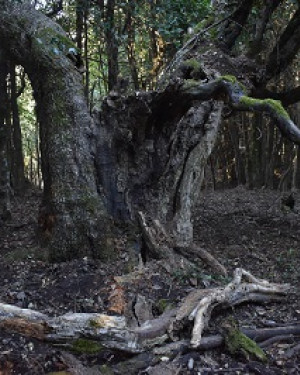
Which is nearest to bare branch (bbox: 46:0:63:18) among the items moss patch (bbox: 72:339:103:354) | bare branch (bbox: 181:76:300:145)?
bare branch (bbox: 181:76:300:145)

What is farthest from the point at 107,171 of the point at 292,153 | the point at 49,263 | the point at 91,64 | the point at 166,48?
the point at 91,64

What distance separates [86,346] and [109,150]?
2.55 m

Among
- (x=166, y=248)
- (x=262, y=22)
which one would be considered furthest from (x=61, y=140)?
(x=262, y=22)

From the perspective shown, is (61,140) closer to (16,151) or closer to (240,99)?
(240,99)

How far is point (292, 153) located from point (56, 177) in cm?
1042

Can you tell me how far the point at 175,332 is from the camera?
11.7ft

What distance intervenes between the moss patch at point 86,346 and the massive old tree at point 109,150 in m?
1.71

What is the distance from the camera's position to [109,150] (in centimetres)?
536

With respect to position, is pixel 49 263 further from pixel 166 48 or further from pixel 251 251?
pixel 166 48

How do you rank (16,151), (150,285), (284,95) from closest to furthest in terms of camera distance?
(150,285)
(284,95)
(16,151)

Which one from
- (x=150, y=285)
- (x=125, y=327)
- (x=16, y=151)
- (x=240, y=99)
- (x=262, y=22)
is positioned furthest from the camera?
(x=16, y=151)

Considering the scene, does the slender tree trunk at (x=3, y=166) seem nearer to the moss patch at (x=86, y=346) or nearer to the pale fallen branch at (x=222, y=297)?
the pale fallen branch at (x=222, y=297)

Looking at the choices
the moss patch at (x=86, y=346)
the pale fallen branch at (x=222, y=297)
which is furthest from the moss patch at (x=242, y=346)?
the moss patch at (x=86, y=346)

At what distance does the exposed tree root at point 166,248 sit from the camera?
5172 mm
